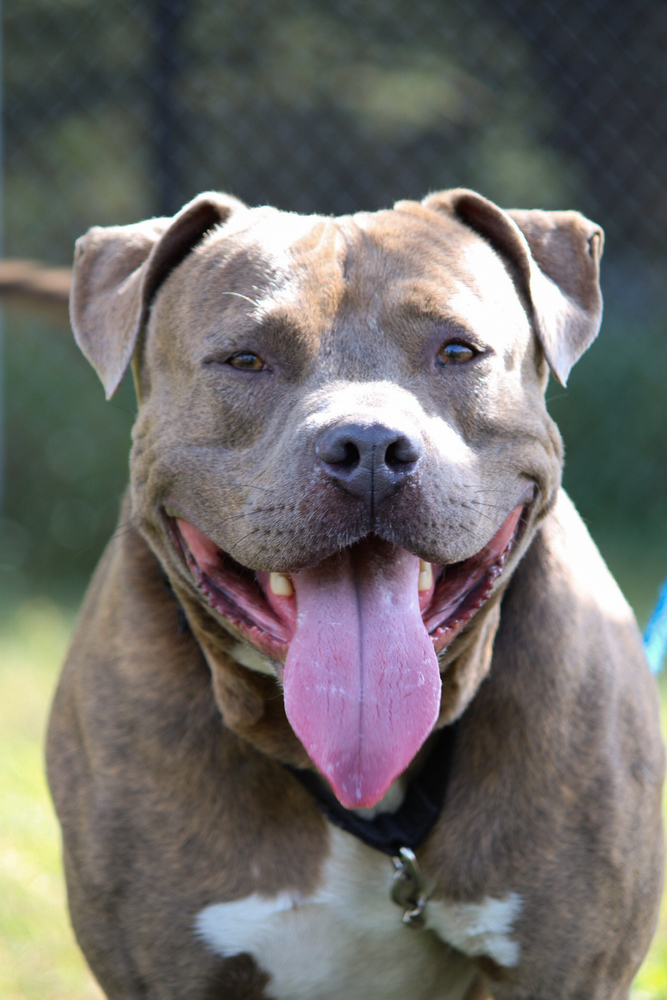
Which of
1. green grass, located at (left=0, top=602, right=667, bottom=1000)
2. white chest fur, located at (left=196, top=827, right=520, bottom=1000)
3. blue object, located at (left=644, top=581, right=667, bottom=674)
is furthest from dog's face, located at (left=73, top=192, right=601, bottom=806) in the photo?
green grass, located at (left=0, top=602, right=667, bottom=1000)

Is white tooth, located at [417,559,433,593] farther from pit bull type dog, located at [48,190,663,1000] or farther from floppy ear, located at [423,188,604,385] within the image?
floppy ear, located at [423,188,604,385]

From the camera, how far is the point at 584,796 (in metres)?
2.51

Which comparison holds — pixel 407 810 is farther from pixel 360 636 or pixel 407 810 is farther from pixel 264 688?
pixel 360 636

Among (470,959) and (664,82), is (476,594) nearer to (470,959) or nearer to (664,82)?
(470,959)

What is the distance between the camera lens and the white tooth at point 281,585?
7.75ft

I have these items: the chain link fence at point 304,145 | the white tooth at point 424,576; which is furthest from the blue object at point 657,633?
the chain link fence at point 304,145

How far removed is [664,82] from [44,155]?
4.39 metres

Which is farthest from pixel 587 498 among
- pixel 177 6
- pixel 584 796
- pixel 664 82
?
pixel 584 796

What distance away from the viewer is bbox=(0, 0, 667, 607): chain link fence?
743 cm

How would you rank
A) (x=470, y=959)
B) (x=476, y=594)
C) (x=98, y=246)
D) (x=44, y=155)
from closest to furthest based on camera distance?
(x=476, y=594), (x=470, y=959), (x=98, y=246), (x=44, y=155)

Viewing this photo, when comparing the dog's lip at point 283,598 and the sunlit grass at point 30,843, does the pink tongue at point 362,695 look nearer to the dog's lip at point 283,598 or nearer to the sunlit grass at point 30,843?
the dog's lip at point 283,598

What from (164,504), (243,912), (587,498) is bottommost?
(587,498)

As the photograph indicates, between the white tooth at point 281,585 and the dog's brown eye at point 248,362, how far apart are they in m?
0.42

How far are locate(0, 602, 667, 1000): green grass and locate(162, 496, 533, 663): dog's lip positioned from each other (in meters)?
1.60
